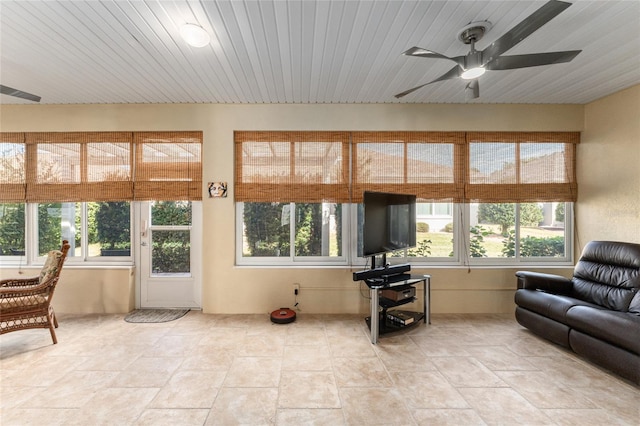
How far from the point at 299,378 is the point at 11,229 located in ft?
14.6

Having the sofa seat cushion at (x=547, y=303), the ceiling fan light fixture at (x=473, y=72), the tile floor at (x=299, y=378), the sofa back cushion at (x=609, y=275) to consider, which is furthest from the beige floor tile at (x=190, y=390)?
the sofa back cushion at (x=609, y=275)

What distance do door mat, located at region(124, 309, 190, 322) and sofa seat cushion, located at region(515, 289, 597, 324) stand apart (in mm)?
4105

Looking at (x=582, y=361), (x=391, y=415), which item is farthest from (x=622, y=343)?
(x=391, y=415)

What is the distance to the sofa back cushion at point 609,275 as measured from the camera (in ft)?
8.71

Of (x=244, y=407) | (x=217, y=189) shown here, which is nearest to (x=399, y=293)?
(x=244, y=407)

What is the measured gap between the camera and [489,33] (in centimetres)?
211

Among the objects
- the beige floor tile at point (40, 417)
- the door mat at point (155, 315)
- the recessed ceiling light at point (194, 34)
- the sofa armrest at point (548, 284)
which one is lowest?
the beige floor tile at point (40, 417)

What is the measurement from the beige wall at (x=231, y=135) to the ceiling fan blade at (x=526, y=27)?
5.96ft

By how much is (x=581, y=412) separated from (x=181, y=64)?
168 inches

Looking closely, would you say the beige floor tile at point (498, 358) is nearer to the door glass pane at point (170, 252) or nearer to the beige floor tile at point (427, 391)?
the beige floor tile at point (427, 391)

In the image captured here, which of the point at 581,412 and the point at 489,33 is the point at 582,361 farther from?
the point at 489,33

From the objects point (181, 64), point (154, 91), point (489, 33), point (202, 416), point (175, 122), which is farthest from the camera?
→ point (175, 122)

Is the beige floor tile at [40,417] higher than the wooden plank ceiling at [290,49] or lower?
lower

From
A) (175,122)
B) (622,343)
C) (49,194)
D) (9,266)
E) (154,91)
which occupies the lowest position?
(622,343)
